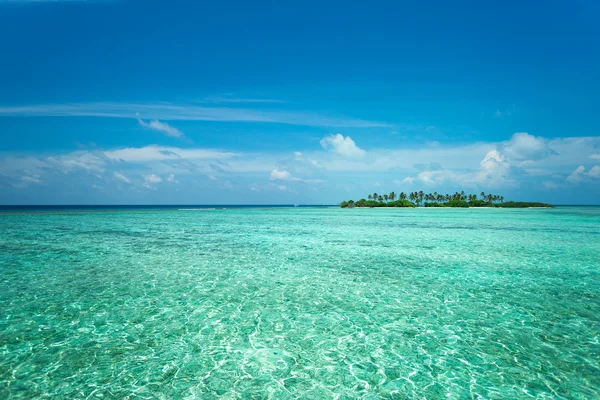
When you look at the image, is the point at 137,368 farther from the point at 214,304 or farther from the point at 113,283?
the point at 113,283

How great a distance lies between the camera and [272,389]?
575cm

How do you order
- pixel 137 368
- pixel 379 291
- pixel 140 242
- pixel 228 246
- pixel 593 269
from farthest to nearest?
pixel 140 242 → pixel 228 246 → pixel 593 269 → pixel 379 291 → pixel 137 368

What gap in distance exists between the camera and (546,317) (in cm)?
896

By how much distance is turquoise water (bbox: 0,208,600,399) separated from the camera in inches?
229

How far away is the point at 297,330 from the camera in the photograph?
8156mm

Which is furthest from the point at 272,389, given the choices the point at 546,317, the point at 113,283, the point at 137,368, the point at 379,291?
the point at 113,283

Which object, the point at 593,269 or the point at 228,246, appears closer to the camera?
the point at 593,269

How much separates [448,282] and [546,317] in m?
3.82

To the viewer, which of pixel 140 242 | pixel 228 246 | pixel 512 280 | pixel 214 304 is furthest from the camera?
pixel 140 242

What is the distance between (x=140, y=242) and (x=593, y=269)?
88.1 feet

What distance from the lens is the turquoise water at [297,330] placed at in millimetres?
5828

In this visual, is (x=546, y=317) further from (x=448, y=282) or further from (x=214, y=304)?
(x=214, y=304)

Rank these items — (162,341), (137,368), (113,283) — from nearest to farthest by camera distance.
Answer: (137,368) < (162,341) < (113,283)

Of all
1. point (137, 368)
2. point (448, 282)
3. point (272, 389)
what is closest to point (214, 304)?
point (137, 368)
